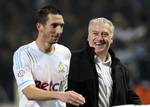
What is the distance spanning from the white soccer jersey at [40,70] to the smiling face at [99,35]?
2.18ft

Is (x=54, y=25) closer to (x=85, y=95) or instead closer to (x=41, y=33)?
(x=41, y=33)

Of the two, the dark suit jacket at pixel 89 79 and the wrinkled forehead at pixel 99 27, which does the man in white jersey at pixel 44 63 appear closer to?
the dark suit jacket at pixel 89 79

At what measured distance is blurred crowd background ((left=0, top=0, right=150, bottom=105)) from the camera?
13217 mm

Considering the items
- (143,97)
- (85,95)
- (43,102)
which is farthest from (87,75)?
(143,97)

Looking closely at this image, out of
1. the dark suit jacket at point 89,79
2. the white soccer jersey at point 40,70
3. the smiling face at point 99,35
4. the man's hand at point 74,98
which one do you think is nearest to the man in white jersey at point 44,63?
the white soccer jersey at point 40,70

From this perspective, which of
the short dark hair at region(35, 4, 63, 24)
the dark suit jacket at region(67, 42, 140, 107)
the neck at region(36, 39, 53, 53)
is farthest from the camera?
the neck at region(36, 39, 53, 53)

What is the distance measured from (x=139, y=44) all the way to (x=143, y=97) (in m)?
2.14

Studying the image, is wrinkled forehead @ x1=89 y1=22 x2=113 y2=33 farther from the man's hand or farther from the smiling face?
the man's hand

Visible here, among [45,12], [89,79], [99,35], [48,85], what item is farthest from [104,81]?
[45,12]

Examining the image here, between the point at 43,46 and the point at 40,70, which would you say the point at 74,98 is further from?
the point at 43,46

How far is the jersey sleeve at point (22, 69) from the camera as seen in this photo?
20.0 feet

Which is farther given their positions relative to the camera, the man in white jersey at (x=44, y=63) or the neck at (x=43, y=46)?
the neck at (x=43, y=46)

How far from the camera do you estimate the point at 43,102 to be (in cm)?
635

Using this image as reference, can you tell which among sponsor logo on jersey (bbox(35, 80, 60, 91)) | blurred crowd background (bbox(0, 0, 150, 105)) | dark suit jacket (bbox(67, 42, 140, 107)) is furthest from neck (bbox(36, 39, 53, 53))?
Answer: blurred crowd background (bbox(0, 0, 150, 105))
